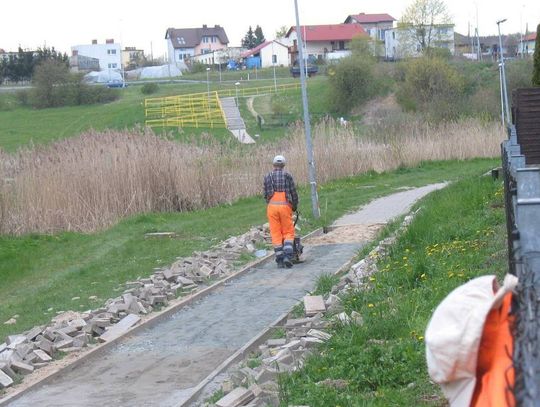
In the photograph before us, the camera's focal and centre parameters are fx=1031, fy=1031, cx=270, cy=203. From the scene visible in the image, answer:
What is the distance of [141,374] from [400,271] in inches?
119

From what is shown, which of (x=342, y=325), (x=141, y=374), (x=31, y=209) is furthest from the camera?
(x=31, y=209)

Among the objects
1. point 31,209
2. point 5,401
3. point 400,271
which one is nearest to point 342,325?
point 400,271

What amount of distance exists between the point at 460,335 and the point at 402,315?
18.2 ft

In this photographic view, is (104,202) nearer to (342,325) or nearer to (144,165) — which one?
(144,165)

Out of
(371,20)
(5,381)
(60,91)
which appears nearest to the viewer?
(5,381)

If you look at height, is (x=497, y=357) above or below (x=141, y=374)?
above

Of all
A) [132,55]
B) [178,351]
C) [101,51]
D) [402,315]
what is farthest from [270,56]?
[402,315]

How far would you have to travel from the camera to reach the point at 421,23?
98.1m

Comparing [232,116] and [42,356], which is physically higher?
[232,116]

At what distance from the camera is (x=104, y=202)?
84.9ft

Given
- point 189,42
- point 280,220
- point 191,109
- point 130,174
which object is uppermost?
point 189,42

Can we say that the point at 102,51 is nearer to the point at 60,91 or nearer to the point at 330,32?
the point at 330,32

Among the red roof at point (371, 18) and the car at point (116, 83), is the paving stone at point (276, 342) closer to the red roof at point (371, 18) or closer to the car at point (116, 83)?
the car at point (116, 83)

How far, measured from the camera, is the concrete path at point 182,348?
380 inches
